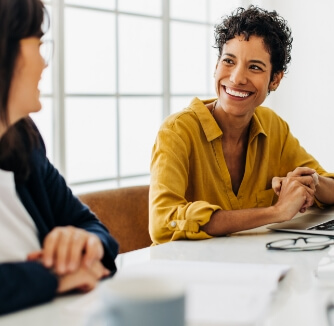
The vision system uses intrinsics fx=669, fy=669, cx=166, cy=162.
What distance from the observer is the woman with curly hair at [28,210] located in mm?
1133

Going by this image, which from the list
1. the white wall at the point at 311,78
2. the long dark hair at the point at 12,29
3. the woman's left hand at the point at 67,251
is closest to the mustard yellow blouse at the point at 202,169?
the woman's left hand at the point at 67,251

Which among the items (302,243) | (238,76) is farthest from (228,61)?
(302,243)

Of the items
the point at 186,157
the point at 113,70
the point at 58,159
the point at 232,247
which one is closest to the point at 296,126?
the point at 113,70

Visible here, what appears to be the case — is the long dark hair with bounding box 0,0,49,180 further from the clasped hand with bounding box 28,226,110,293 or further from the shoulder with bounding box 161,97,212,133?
the shoulder with bounding box 161,97,212,133

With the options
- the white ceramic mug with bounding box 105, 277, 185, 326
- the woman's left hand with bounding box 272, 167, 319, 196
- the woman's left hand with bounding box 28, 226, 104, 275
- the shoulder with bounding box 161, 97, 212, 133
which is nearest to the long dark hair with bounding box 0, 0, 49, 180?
the woman's left hand with bounding box 28, 226, 104, 275

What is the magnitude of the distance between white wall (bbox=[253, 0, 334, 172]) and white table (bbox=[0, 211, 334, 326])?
7.25 ft

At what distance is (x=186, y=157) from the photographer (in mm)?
2062

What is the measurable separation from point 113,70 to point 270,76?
1.10m

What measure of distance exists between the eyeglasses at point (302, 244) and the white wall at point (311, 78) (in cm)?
230

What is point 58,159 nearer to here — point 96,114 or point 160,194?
point 96,114

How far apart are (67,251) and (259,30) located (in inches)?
51.7

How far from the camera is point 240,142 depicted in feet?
7.57

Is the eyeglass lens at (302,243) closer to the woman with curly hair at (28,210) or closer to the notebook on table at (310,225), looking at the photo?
the notebook on table at (310,225)

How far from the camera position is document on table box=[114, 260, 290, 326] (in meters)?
1.00
